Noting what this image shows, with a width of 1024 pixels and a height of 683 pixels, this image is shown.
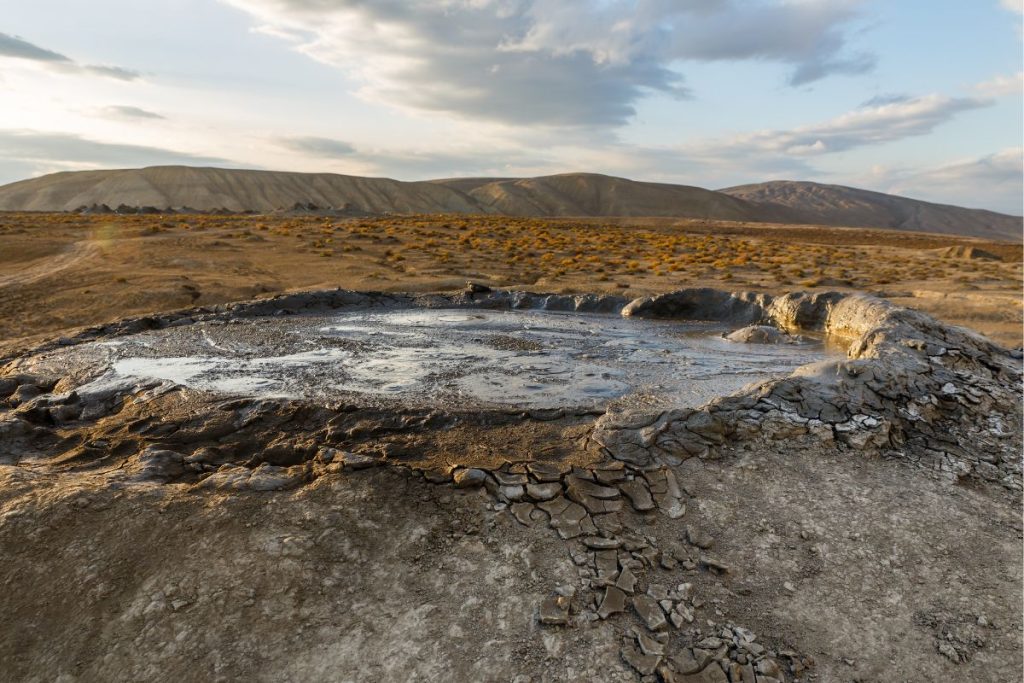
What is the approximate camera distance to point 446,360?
9.56m

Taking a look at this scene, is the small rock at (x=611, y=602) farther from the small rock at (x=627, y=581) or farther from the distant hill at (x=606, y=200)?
the distant hill at (x=606, y=200)

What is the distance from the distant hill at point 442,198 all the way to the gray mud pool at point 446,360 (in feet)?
175

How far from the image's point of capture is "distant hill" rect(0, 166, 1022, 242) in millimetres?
83938

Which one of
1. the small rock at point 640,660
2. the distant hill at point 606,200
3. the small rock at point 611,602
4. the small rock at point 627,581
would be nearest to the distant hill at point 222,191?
the distant hill at point 606,200

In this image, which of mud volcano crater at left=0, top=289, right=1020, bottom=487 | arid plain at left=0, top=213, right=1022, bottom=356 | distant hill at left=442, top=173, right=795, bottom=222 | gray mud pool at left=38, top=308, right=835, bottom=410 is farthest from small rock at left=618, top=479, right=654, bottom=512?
distant hill at left=442, top=173, right=795, bottom=222

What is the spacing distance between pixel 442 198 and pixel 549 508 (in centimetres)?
9887

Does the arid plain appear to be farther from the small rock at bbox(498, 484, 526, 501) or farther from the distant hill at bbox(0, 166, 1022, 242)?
the distant hill at bbox(0, 166, 1022, 242)

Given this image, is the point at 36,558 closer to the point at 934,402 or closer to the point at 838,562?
the point at 838,562

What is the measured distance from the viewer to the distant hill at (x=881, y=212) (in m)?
130

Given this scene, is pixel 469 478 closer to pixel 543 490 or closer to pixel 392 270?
pixel 543 490

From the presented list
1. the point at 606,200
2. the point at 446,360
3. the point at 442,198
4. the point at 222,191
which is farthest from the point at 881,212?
the point at 446,360

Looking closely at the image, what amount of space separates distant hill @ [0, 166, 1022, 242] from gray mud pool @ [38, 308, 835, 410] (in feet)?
175

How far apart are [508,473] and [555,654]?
64.0 inches

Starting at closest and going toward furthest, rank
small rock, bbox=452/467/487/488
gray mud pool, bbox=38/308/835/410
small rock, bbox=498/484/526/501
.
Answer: small rock, bbox=498/484/526/501, small rock, bbox=452/467/487/488, gray mud pool, bbox=38/308/835/410
